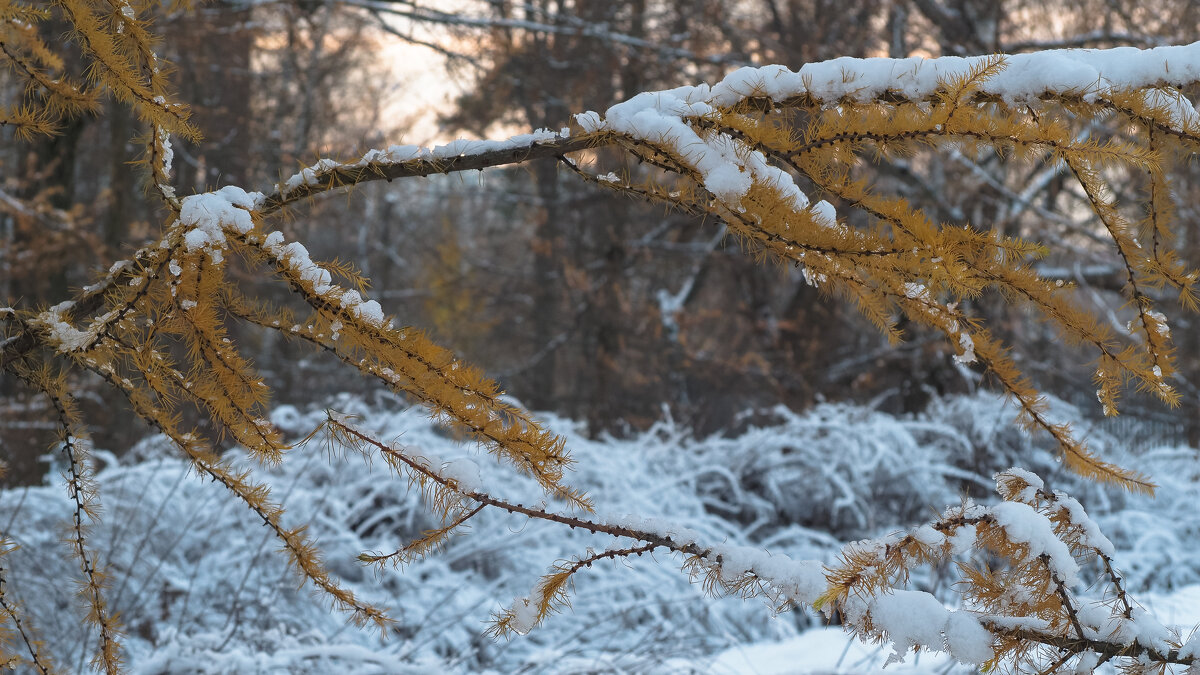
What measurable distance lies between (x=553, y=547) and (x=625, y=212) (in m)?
4.70

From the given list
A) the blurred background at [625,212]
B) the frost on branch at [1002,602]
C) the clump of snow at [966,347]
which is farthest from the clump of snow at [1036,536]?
the blurred background at [625,212]

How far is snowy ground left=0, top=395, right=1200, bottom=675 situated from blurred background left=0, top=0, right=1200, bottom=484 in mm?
1187

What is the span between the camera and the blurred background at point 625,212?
5418mm

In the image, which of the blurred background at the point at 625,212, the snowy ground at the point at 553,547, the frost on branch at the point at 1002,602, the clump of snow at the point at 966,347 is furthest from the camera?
the blurred background at the point at 625,212

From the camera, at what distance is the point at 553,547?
337cm

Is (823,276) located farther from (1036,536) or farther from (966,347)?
(1036,536)

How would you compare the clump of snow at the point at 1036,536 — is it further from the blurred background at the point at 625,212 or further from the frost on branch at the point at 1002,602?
the blurred background at the point at 625,212

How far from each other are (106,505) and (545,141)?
112 inches

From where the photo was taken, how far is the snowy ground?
229cm

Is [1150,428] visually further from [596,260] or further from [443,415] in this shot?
[443,415]

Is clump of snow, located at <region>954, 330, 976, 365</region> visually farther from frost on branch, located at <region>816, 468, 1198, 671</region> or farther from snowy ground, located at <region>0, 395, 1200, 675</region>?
snowy ground, located at <region>0, 395, 1200, 675</region>

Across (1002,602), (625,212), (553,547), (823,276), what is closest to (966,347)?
(823,276)

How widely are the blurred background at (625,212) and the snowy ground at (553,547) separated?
1187 millimetres

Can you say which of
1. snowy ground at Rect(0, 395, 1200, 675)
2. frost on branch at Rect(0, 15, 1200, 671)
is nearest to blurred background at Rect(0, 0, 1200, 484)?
snowy ground at Rect(0, 395, 1200, 675)
